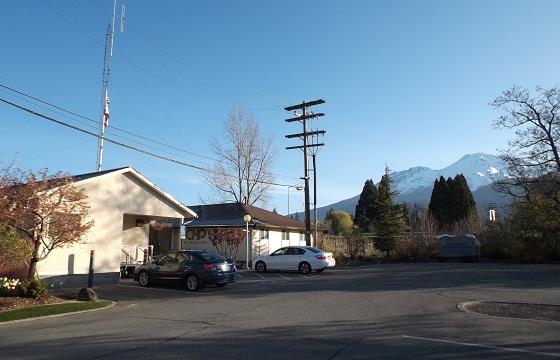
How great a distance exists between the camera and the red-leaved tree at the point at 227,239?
34688 millimetres

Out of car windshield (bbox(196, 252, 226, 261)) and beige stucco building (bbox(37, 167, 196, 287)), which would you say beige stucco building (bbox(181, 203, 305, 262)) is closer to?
beige stucco building (bbox(37, 167, 196, 287))

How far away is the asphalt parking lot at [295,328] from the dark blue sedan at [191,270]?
4.64 ft

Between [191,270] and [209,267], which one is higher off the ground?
[209,267]

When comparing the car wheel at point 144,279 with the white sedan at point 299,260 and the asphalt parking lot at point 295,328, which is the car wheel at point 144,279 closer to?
the asphalt parking lot at point 295,328

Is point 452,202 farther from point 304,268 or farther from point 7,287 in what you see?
point 7,287

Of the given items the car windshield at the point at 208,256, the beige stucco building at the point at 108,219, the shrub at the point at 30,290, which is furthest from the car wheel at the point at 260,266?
the shrub at the point at 30,290

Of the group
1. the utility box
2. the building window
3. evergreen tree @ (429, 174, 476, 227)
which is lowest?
the utility box

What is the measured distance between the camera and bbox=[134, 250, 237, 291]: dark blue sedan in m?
18.8

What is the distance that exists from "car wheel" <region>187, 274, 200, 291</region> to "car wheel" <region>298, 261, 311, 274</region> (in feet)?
28.6

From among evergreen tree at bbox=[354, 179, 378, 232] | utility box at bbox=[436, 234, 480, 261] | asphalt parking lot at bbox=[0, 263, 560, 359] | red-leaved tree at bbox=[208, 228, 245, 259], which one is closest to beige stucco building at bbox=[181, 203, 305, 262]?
red-leaved tree at bbox=[208, 228, 245, 259]

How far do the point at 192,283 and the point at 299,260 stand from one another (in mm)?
8785

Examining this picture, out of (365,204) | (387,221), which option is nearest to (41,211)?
(387,221)

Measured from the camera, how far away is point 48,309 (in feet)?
45.5

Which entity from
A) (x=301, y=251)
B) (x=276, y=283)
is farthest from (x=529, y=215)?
(x=276, y=283)
